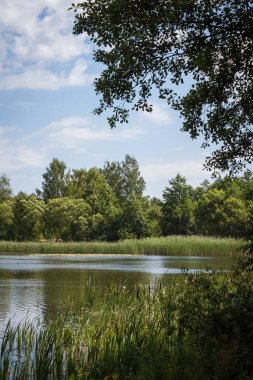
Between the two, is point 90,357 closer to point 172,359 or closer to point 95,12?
point 172,359

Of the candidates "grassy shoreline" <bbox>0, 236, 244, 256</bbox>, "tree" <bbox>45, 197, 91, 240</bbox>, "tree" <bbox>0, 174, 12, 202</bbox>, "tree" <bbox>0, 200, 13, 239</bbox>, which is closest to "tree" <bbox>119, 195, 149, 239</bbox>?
"tree" <bbox>45, 197, 91, 240</bbox>

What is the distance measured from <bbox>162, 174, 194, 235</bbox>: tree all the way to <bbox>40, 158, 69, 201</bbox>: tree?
21017mm

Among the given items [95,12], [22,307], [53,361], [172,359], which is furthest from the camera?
[22,307]

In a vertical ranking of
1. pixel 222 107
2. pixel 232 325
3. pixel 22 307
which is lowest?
pixel 22 307

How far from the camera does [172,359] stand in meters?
6.11

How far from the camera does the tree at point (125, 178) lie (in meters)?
94.9

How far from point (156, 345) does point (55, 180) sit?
79438mm

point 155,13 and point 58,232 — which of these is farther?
point 58,232

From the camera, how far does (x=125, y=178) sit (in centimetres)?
9644

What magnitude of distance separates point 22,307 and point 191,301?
25.4 ft

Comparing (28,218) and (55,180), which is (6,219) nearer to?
(28,218)

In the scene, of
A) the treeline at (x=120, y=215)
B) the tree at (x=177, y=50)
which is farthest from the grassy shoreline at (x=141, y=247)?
the tree at (x=177, y=50)

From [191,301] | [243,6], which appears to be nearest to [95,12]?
[243,6]

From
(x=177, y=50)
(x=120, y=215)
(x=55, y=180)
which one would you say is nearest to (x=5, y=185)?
(x=55, y=180)
